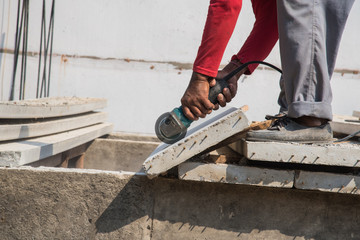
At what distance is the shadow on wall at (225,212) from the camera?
1883mm

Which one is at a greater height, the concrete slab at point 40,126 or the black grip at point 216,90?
the black grip at point 216,90

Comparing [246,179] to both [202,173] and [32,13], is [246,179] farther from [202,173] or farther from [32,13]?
[32,13]

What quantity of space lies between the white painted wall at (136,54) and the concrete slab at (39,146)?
113cm

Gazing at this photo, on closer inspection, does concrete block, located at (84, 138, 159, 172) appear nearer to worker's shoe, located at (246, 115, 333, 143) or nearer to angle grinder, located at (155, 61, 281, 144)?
angle grinder, located at (155, 61, 281, 144)

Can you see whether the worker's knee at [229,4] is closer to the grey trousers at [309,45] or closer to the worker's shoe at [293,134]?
the grey trousers at [309,45]

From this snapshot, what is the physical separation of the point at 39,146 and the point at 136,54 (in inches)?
97.9

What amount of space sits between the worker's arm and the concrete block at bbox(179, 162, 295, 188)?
254 millimetres

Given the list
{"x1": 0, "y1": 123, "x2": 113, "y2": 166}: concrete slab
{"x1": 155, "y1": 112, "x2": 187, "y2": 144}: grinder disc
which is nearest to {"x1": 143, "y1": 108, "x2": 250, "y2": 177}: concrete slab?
{"x1": 155, "y1": 112, "x2": 187, "y2": 144}: grinder disc

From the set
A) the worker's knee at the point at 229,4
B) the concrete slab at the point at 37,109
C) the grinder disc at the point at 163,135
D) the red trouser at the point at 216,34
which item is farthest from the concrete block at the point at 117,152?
the worker's knee at the point at 229,4

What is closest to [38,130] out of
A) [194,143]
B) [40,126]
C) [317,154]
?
[40,126]

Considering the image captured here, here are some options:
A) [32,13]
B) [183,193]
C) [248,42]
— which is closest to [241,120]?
[183,193]

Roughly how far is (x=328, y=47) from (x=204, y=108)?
2.20ft

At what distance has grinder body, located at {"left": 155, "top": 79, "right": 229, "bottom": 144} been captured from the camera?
6.18 ft

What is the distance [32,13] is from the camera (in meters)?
4.68
